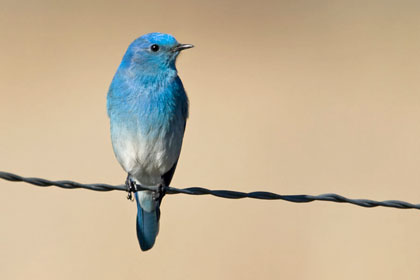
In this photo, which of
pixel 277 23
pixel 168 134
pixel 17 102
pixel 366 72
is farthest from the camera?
pixel 277 23

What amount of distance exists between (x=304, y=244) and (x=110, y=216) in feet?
6.53

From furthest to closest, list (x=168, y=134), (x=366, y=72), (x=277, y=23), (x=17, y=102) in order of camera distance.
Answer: (x=277, y=23) → (x=366, y=72) → (x=17, y=102) → (x=168, y=134)

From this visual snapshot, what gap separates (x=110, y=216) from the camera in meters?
8.35

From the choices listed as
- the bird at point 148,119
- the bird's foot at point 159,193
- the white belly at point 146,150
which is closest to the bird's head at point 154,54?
the bird at point 148,119

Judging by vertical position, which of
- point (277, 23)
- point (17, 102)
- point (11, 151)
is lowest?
point (11, 151)

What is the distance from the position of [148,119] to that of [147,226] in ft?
2.92

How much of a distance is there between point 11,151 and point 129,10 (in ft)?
10.7

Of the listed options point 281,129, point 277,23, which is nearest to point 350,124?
point 281,129

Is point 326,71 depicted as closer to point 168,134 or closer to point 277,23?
point 277,23

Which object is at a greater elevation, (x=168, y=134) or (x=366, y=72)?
(x=366, y=72)

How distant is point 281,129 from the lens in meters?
9.93

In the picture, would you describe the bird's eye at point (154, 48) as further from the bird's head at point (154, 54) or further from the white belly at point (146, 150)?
the white belly at point (146, 150)

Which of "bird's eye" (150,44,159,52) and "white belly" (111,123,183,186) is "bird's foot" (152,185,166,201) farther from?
"bird's eye" (150,44,159,52)

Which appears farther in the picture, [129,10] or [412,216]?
[129,10]
